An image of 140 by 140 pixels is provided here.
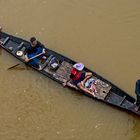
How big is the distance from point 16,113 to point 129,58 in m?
4.20

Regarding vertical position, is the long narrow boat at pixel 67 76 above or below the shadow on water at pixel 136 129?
above

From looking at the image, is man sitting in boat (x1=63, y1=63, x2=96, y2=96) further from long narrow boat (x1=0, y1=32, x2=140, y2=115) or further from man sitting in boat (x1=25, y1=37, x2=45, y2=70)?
man sitting in boat (x1=25, y1=37, x2=45, y2=70)

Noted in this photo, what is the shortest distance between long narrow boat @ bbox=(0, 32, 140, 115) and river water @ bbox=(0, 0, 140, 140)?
29 centimetres

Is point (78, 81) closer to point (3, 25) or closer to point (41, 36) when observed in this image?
point (41, 36)

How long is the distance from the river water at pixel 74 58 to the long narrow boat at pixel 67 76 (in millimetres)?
291

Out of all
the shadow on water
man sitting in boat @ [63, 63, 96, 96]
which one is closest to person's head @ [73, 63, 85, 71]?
man sitting in boat @ [63, 63, 96, 96]

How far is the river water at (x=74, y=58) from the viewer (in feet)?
43.3

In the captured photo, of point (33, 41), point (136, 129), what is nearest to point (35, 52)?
point (33, 41)

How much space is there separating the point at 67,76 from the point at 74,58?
99 centimetres

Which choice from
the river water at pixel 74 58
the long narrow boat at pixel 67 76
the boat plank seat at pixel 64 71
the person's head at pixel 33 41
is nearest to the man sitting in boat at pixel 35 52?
the person's head at pixel 33 41

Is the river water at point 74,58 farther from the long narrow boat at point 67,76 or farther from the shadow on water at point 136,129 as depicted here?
the long narrow boat at point 67,76

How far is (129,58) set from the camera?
14727 mm

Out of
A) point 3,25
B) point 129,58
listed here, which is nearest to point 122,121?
point 129,58

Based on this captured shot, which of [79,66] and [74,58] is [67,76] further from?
[74,58]
